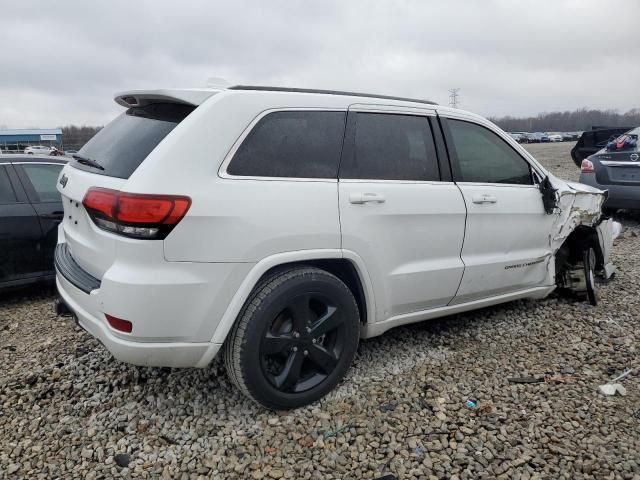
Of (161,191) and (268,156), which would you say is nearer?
(161,191)

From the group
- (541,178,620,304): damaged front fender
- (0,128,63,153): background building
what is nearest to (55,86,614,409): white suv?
(541,178,620,304): damaged front fender

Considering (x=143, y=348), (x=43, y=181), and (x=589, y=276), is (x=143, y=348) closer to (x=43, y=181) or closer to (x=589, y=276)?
(x=43, y=181)

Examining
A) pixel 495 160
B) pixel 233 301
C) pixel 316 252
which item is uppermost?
pixel 495 160

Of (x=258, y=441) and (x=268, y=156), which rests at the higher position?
(x=268, y=156)

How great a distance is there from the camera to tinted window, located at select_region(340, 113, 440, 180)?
3.01 meters

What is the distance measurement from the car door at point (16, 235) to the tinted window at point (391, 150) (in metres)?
3.42

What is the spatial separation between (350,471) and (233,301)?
3.37 ft

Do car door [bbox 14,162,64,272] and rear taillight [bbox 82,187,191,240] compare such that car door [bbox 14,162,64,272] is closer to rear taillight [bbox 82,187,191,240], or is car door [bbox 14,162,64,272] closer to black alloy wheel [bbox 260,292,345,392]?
rear taillight [bbox 82,187,191,240]

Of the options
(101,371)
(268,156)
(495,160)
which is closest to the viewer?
(268,156)

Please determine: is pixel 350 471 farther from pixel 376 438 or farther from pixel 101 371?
pixel 101 371

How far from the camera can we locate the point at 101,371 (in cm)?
332

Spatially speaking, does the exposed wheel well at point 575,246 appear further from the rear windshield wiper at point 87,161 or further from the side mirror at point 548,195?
the rear windshield wiper at point 87,161

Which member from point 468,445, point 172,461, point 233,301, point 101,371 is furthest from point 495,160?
point 101,371

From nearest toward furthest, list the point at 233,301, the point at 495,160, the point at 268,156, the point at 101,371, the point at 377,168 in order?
the point at 233,301 → the point at 268,156 → the point at 377,168 → the point at 101,371 → the point at 495,160
